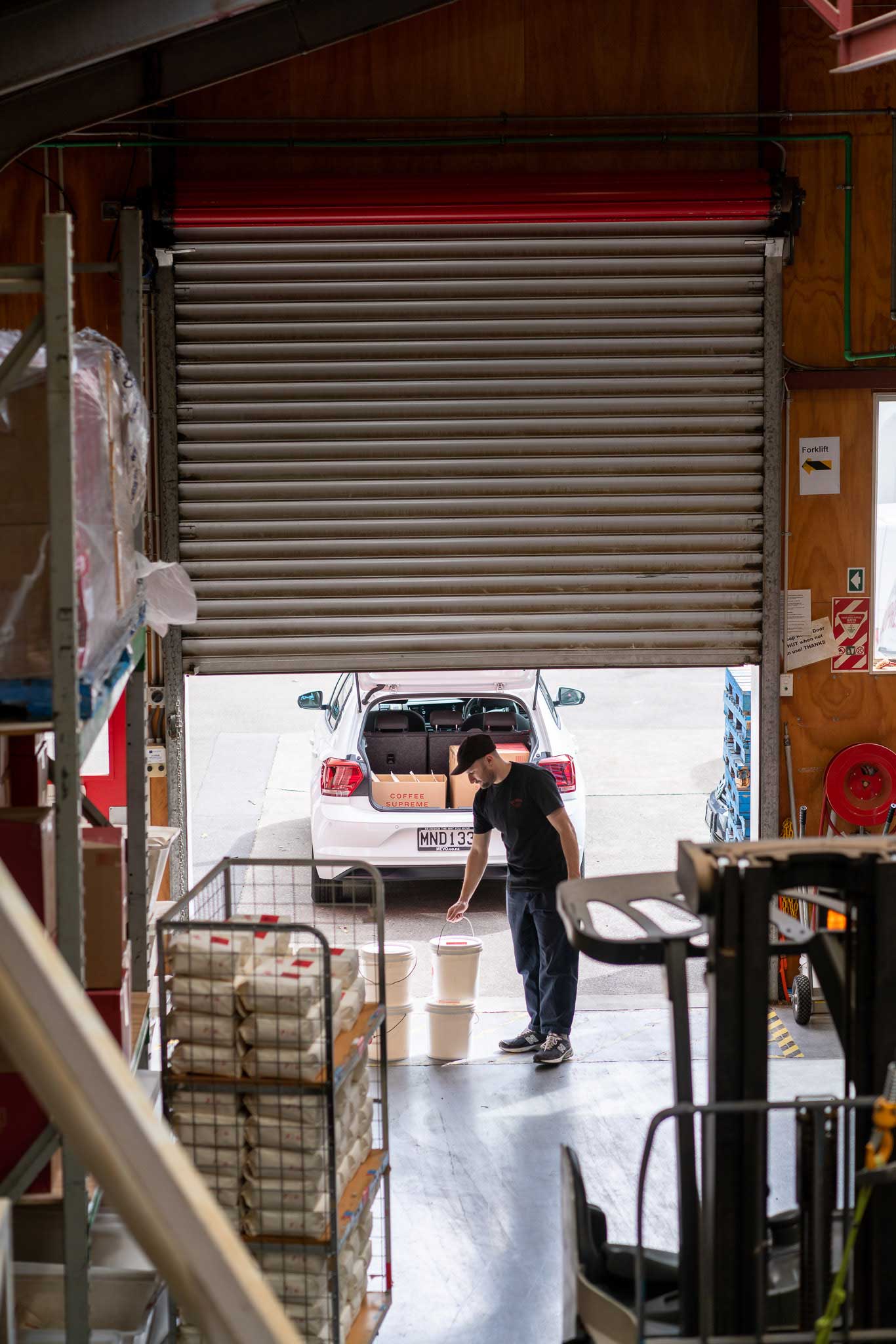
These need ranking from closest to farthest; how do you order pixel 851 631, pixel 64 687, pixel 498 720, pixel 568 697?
pixel 64 687 → pixel 851 631 → pixel 568 697 → pixel 498 720

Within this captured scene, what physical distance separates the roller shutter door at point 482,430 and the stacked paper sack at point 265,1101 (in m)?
3.42

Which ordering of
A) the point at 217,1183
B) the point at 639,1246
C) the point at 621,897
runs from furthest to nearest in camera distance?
1. the point at 217,1183
2. the point at 621,897
3. the point at 639,1246

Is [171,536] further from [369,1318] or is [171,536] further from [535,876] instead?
[369,1318]

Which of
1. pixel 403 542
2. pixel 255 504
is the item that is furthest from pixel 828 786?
pixel 255 504

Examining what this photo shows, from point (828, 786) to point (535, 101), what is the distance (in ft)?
13.1

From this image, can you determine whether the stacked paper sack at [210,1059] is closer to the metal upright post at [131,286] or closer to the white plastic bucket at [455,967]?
the metal upright post at [131,286]

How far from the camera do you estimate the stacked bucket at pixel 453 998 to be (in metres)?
6.81

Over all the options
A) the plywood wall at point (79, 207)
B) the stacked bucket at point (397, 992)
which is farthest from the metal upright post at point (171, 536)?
the stacked bucket at point (397, 992)

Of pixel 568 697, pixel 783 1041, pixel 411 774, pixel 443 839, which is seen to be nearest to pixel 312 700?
pixel 411 774

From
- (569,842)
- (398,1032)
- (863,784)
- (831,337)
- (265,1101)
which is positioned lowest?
(398,1032)

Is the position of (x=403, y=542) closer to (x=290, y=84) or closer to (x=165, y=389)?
(x=165, y=389)

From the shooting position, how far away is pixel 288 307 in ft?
22.9

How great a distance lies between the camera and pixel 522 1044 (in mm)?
7004

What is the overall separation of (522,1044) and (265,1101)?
11.0 ft
